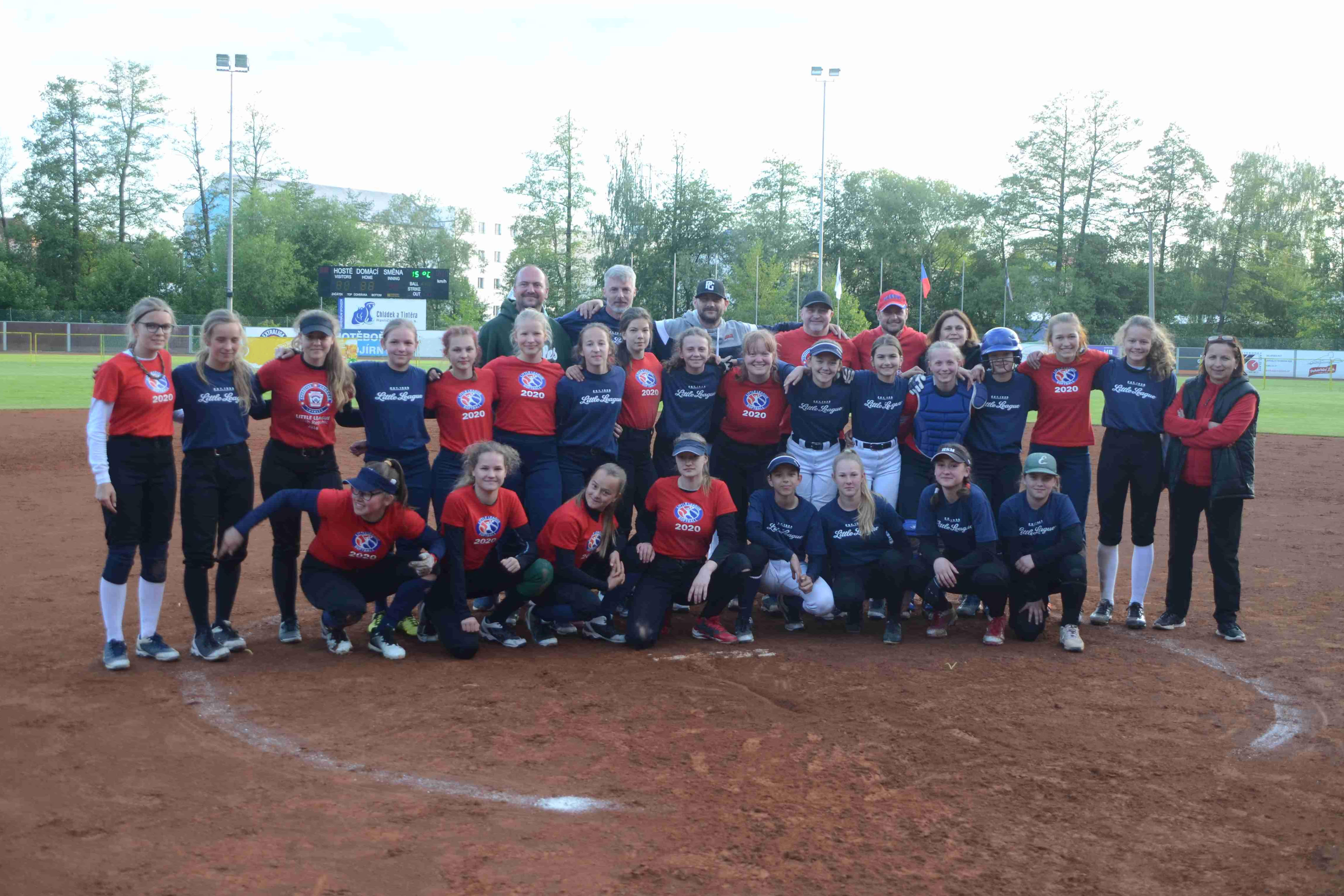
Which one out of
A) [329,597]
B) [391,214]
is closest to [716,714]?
[329,597]

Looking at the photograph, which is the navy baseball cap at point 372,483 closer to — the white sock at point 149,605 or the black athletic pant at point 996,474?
the white sock at point 149,605

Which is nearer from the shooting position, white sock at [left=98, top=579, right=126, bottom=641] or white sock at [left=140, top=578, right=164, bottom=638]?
white sock at [left=98, top=579, right=126, bottom=641]

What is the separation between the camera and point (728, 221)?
56.9 m

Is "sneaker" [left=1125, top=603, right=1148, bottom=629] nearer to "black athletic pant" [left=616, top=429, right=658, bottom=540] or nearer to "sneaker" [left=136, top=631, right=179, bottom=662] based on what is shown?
"black athletic pant" [left=616, top=429, right=658, bottom=540]

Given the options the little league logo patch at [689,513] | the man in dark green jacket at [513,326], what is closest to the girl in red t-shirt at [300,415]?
the man in dark green jacket at [513,326]

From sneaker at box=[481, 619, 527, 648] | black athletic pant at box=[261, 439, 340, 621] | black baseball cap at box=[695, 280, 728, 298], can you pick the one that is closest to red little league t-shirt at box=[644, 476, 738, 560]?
sneaker at box=[481, 619, 527, 648]

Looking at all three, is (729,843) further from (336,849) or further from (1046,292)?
(1046,292)

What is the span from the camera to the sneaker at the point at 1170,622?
21.7ft

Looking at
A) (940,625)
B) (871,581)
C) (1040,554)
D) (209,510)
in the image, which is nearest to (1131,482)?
(1040,554)

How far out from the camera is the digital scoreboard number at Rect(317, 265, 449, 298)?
34062 millimetres

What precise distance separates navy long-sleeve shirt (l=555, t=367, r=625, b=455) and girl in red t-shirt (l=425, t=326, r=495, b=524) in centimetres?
45

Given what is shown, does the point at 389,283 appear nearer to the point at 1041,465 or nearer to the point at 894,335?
the point at 894,335

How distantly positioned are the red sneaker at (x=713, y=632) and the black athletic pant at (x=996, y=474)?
189 centimetres

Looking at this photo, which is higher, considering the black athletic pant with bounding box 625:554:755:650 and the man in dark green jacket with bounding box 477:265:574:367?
the man in dark green jacket with bounding box 477:265:574:367
